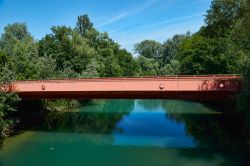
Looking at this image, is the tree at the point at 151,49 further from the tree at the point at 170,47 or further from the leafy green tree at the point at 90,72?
the leafy green tree at the point at 90,72

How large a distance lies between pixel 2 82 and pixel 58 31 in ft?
115

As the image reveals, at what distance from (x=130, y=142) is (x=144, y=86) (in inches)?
187

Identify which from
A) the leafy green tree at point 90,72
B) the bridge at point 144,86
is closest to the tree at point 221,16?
the leafy green tree at point 90,72

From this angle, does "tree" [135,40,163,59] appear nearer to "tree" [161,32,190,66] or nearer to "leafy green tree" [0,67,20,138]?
"tree" [161,32,190,66]

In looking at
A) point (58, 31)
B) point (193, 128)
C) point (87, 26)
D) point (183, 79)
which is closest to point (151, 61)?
point (87, 26)

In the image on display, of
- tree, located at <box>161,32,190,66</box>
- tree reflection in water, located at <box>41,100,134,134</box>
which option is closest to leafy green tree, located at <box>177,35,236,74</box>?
tree reflection in water, located at <box>41,100,134,134</box>

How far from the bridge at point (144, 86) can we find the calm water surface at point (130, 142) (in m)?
3.54

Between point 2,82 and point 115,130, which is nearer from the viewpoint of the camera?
point 2,82

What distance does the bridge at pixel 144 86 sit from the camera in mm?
23016

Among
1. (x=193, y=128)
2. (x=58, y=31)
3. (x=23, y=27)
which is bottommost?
(x=193, y=128)

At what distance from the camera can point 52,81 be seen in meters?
Answer: 26.6

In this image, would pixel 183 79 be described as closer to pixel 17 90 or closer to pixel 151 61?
pixel 17 90

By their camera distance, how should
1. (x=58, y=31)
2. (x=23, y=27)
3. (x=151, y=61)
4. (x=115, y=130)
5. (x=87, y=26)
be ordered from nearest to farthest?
(x=115, y=130)
(x=58, y=31)
(x=87, y=26)
(x=23, y=27)
(x=151, y=61)

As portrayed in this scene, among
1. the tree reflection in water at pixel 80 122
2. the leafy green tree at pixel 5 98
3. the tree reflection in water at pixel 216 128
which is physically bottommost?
the tree reflection in water at pixel 216 128
